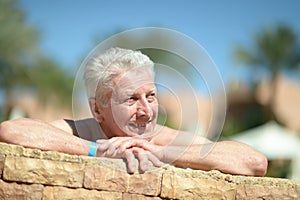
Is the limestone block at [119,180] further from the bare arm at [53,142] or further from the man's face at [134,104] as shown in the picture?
the man's face at [134,104]

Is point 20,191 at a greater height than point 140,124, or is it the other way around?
point 140,124

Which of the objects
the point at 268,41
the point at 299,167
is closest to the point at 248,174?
the point at 299,167

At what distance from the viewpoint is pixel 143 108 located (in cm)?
332

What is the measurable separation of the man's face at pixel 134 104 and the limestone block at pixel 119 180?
16.4 inches

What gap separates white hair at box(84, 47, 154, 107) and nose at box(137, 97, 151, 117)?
0.70 ft

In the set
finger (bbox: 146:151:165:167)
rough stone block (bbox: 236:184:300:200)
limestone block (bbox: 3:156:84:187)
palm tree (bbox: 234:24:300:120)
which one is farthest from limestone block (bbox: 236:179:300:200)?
palm tree (bbox: 234:24:300:120)

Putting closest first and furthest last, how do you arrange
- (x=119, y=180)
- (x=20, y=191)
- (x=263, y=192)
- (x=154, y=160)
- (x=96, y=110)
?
1. (x=20, y=191)
2. (x=119, y=180)
3. (x=154, y=160)
4. (x=263, y=192)
5. (x=96, y=110)

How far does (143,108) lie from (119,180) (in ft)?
1.71

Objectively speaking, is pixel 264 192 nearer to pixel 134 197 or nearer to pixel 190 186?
pixel 190 186

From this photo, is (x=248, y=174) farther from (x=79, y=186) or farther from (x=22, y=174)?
(x=22, y=174)

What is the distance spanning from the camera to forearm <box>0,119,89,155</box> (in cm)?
300

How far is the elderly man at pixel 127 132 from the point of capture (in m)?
3.05

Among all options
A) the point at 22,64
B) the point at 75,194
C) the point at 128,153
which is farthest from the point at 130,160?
the point at 22,64

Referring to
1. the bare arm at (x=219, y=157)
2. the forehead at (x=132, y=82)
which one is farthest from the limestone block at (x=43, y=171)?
the forehead at (x=132, y=82)
